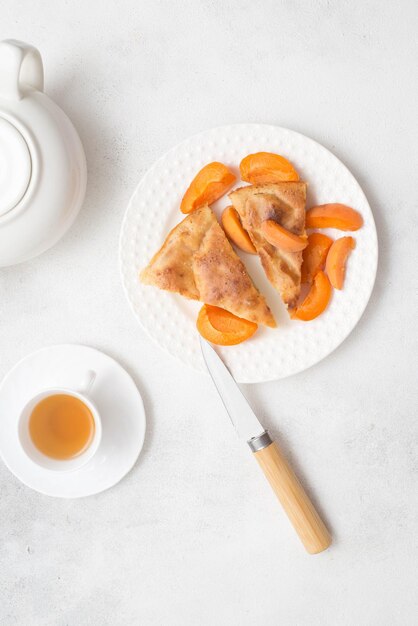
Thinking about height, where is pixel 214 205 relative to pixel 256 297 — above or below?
above

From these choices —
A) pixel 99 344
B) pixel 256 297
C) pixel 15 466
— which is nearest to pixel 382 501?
pixel 256 297

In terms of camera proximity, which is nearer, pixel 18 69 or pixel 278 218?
pixel 18 69

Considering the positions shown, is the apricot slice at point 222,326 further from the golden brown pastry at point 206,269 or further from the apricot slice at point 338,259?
the apricot slice at point 338,259

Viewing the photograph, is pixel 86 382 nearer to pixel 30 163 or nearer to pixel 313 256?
pixel 30 163

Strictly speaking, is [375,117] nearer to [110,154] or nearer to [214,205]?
[214,205]

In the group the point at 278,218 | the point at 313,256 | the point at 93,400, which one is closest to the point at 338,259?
the point at 313,256

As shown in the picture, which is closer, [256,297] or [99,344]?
[256,297]

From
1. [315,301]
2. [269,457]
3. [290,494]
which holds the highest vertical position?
[315,301]
